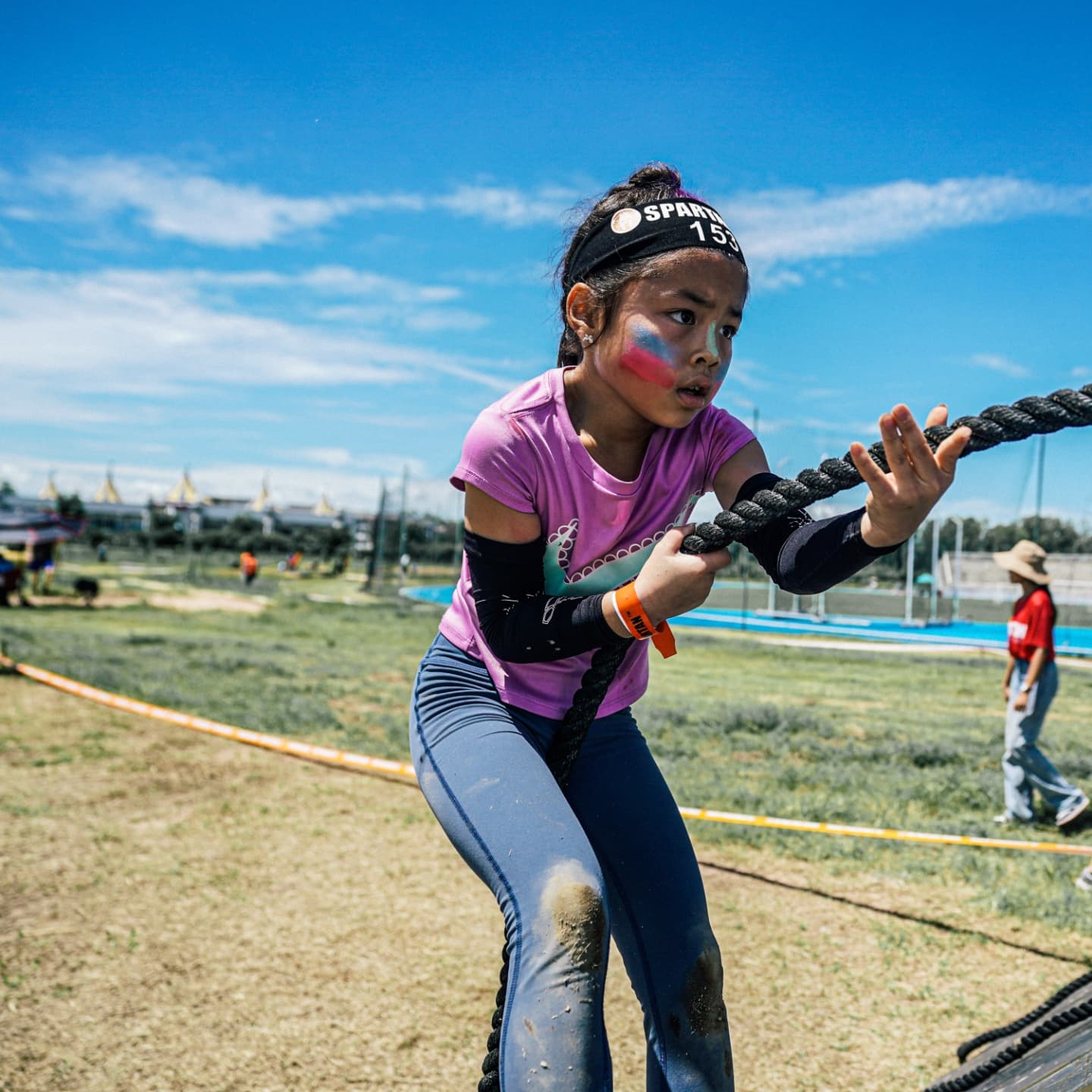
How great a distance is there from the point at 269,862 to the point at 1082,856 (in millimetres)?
4182

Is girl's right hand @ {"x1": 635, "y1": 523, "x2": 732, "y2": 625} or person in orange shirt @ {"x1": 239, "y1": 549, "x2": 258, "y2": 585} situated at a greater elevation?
girl's right hand @ {"x1": 635, "y1": 523, "x2": 732, "y2": 625}

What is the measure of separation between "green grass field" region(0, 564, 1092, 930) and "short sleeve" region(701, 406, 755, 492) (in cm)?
348

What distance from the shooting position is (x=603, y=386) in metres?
2.16

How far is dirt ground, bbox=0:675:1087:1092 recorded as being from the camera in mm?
3289

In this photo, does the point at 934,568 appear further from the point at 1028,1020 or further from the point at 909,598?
the point at 1028,1020

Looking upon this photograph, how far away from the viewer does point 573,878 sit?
5.87 feet

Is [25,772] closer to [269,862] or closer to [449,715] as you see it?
[269,862]

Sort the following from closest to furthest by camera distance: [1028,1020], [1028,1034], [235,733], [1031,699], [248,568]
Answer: [1028,1034] < [1028,1020] < [1031,699] < [235,733] < [248,568]

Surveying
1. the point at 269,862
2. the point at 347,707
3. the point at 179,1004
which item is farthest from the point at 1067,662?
the point at 179,1004

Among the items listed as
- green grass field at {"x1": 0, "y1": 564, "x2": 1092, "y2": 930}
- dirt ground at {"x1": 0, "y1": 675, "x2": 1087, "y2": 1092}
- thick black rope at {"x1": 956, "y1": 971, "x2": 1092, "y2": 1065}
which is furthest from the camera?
green grass field at {"x1": 0, "y1": 564, "x2": 1092, "y2": 930}

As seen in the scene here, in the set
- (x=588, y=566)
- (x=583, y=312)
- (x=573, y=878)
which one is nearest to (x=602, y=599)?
(x=588, y=566)

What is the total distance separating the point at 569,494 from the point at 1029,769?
212 inches

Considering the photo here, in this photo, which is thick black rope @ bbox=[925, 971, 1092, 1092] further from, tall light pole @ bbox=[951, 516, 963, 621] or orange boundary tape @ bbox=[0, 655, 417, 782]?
tall light pole @ bbox=[951, 516, 963, 621]

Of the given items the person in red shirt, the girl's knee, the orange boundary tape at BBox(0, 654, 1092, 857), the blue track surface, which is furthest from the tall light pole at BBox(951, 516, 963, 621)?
the girl's knee
